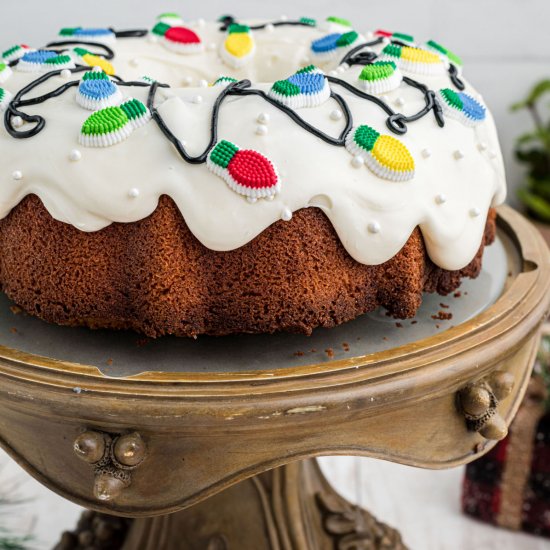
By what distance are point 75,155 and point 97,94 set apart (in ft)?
0.33

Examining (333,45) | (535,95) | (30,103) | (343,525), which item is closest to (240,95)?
(30,103)

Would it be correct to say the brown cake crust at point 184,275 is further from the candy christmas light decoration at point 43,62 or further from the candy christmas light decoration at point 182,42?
the candy christmas light decoration at point 182,42

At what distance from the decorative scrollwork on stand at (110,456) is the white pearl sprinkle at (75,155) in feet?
1.07

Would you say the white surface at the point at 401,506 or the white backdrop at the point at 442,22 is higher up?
the white backdrop at the point at 442,22

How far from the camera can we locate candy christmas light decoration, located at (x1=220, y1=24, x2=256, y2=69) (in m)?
1.38

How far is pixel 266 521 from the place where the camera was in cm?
141

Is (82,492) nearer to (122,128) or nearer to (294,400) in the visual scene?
(294,400)

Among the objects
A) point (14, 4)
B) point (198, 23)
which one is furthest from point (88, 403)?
point (14, 4)

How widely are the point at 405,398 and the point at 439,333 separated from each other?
0.15m

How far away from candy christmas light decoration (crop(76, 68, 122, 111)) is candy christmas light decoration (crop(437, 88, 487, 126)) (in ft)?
1.49

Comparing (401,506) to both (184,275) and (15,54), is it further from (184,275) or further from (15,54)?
(15,54)

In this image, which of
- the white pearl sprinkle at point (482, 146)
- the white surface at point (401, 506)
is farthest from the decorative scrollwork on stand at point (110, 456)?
the white surface at point (401, 506)

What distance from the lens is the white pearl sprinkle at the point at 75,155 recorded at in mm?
938

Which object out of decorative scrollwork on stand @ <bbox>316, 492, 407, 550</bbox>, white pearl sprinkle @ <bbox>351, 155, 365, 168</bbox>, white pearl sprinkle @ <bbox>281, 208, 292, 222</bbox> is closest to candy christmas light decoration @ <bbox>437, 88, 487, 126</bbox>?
white pearl sprinkle @ <bbox>351, 155, 365, 168</bbox>
